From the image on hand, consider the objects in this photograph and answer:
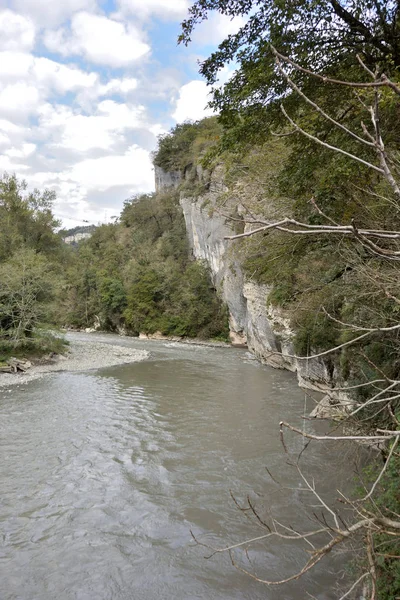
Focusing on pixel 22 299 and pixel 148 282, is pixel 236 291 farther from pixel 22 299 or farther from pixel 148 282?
pixel 22 299

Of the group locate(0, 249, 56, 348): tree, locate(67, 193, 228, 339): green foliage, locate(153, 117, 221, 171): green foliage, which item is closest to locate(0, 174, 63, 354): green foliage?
locate(0, 249, 56, 348): tree

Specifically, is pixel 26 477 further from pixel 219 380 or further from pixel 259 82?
pixel 219 380

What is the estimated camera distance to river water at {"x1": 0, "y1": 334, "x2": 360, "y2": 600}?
13.4 ft

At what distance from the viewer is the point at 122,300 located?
36.6 meters

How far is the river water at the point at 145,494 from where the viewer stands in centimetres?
410

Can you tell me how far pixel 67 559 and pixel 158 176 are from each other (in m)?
49.3

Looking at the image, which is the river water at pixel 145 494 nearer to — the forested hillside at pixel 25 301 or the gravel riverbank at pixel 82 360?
the gravel riverbank at pixel 82 360

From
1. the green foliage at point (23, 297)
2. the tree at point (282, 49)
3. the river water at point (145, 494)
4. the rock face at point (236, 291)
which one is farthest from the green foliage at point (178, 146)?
the tree at point (282, 49)

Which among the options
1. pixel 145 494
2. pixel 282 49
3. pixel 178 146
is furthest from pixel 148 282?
pixel 282 49

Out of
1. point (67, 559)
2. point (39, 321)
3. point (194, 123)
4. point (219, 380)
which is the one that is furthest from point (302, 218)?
point (194, 123)

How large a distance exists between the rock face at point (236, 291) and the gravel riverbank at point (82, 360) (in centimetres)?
647

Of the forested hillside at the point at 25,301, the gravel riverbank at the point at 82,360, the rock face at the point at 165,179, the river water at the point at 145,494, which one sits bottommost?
the river water at the point at 145,494

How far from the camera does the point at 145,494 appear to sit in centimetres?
586

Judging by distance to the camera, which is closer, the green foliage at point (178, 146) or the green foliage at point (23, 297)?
the green foliage at point (23, 297)
